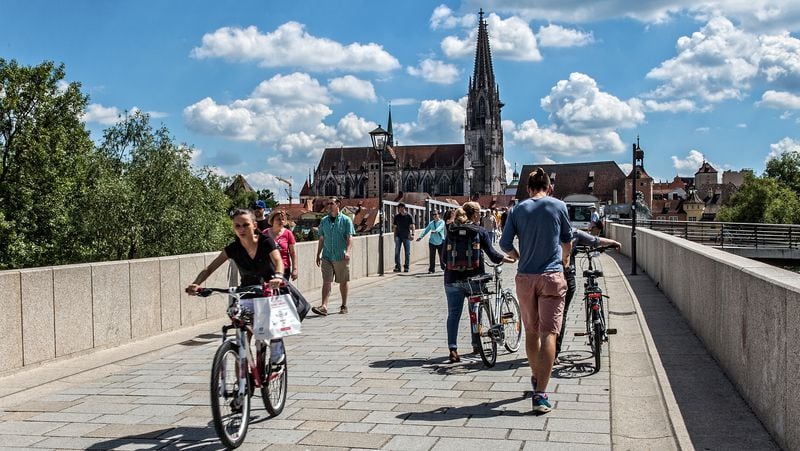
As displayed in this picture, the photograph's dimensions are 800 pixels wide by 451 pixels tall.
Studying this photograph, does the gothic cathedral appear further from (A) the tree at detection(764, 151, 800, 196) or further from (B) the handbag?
(B) the handbag

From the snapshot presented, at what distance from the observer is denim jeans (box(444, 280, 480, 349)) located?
8.22 metres

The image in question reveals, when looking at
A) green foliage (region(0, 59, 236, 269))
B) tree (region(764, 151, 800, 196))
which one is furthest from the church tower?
green foliage (region(0, 59, 236, 269))

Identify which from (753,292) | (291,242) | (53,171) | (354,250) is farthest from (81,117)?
(753,292)

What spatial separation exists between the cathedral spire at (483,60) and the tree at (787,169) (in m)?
59.6

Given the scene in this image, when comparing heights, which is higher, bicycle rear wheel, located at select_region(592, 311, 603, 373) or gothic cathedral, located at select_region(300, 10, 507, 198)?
gothic cathedral, located at select_region(300, 10, 507, 198)

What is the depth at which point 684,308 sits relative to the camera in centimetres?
1135

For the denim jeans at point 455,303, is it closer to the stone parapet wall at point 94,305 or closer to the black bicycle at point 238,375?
the black bicycle at point 238,375

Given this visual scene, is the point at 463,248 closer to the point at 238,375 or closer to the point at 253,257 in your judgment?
the point at 253,257

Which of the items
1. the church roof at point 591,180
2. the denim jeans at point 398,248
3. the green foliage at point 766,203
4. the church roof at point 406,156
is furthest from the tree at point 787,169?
the denim jeans at point 398,248

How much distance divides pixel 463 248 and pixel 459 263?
15 cm

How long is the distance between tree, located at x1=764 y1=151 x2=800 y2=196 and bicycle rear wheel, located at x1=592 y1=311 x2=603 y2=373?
10702cm

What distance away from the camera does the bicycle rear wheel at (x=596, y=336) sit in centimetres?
759

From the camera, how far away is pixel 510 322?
28.9 feet

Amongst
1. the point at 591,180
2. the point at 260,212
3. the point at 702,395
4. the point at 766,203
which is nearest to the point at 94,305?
the point at 260,212
